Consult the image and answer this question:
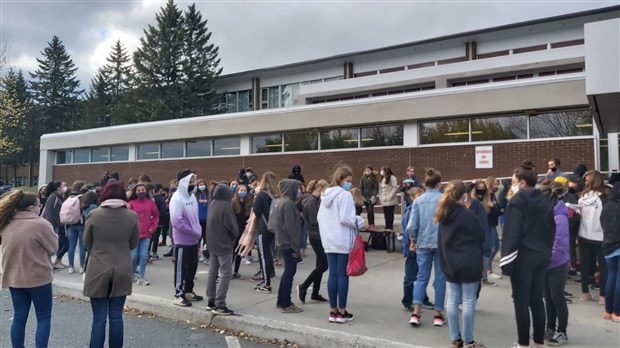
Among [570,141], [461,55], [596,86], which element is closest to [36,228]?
[596,86]

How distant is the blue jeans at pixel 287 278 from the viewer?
6.36 m

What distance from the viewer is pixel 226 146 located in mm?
21938

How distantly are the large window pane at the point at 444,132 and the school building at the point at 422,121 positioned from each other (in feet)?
0.12

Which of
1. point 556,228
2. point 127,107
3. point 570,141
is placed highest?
point 127,107

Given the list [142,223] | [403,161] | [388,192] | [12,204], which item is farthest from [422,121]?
[12,204]

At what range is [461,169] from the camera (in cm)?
1521

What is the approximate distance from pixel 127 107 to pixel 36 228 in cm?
4356

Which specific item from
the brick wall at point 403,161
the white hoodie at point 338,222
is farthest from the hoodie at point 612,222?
the brick wall at point 403,161

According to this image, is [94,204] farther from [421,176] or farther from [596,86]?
[421,176]

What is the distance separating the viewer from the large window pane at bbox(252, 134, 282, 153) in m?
20.1

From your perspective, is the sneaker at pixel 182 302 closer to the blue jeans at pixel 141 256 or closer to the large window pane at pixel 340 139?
the blue jeans at pixel 141 256

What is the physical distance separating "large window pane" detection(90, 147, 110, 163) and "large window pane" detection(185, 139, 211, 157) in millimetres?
7081

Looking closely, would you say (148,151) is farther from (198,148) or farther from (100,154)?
(100,154)

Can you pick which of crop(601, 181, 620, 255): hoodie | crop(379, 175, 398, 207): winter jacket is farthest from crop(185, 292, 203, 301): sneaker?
crop(379, 175, 398, 207): winter jacket
